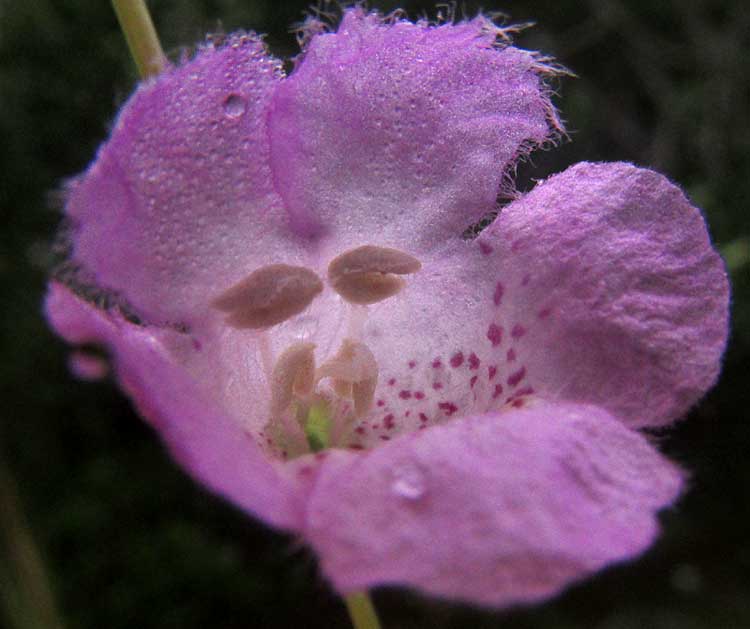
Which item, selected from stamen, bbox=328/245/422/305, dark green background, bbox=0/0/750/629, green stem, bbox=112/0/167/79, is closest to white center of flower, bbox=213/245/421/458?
stamen, bbox=328/245/422/305

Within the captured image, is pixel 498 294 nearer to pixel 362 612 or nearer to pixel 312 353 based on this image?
pixel 312 353

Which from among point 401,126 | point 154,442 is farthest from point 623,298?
point 154,442

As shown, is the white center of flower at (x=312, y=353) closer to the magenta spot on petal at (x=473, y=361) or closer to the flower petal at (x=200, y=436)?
the magenta spot on petal at (x=473, y=361)

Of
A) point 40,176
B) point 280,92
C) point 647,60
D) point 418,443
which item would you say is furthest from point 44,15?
point 418,443

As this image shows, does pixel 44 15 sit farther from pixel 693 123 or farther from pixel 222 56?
pixel 222 56

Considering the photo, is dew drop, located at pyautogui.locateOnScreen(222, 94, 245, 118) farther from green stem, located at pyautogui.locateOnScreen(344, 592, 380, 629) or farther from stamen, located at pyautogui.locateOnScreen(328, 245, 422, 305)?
green stem, located at pyautogui.locateOnScreen(344, 592, 380, 629)
